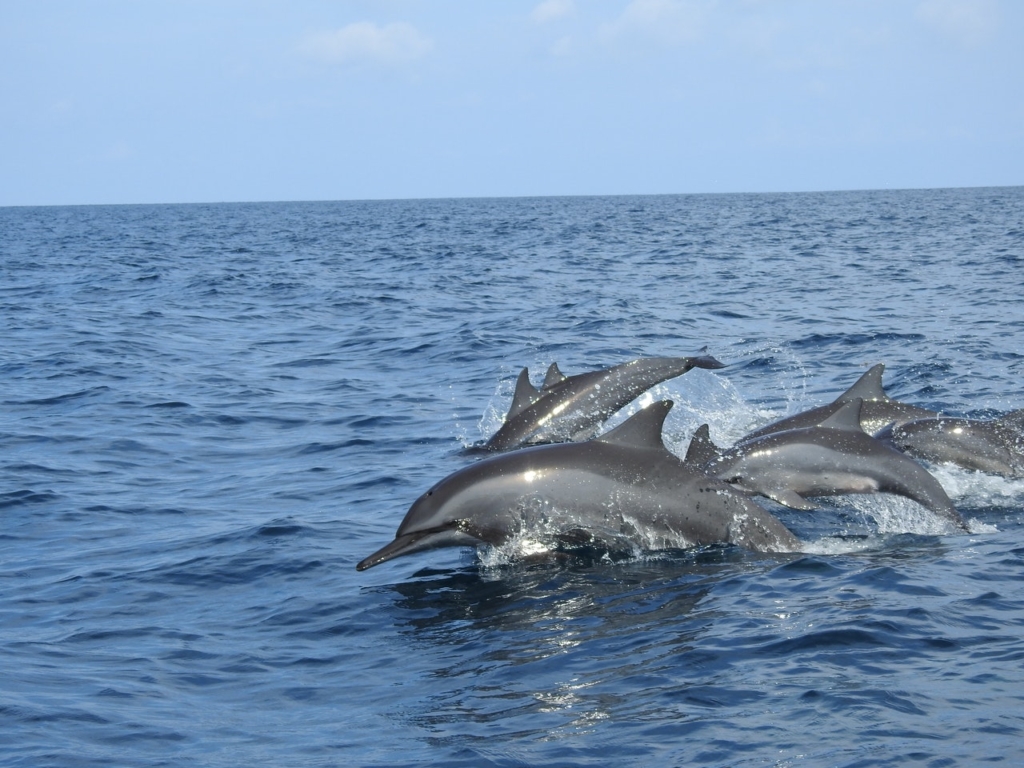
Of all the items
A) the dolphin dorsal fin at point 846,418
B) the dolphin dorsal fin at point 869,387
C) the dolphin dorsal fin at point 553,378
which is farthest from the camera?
the dolphin dorsal fin at point 553,378

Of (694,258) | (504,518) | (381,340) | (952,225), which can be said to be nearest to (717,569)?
(504,518)

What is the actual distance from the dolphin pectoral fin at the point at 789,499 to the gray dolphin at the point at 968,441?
2.07 meters

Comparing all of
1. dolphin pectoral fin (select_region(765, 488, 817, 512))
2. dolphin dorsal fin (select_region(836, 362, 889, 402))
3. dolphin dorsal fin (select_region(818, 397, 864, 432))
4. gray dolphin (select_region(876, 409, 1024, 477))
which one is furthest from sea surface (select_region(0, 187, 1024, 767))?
dolphin dorsal fin (select_region(836, 362, 889, 402))

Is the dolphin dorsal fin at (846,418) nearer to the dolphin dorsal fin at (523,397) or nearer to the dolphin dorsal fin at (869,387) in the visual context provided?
the dolphin dorsal fin at (869,387)

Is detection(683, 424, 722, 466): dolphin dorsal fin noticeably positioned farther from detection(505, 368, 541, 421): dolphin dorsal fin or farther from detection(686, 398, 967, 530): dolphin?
detection(505, 368, 541, 421): dolphin dorsal fin

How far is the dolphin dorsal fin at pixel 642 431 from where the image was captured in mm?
9430

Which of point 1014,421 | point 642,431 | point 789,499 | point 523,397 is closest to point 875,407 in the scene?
point 1014,421

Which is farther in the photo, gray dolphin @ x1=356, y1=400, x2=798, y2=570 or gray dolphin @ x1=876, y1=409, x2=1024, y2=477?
gray dolphin @ x1=876, y1=409, x2=1024, y2=477

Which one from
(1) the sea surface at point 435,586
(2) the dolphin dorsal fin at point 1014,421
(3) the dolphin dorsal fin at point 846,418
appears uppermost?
(3) the dolphin dorsal fin at point 846,418

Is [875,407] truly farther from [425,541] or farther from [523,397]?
[425,541]

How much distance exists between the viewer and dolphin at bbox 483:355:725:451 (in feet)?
42.9

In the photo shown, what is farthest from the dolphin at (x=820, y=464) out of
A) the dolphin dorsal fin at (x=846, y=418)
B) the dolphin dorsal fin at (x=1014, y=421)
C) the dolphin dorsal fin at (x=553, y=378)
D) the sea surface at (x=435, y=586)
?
the dolphin dorsal fin at (x=553, y=378)

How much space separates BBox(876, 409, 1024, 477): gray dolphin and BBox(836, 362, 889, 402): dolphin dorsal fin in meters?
0.48

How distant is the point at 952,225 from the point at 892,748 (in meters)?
60.5
